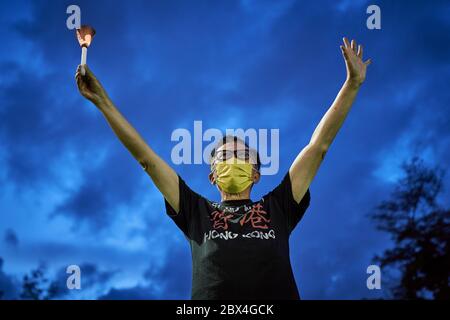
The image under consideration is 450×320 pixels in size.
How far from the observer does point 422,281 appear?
24594 mm

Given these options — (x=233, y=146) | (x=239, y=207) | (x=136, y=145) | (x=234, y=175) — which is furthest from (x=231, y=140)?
(x=136, y=145)

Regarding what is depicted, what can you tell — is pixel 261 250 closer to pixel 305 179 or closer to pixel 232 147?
pixel 305 179

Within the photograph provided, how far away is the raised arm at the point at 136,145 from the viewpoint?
475 centimetres

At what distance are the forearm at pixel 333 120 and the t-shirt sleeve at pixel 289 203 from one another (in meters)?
0.48

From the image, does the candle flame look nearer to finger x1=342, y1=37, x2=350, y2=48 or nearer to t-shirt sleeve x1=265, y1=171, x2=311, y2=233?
t-shirt sleeve x1=265, y1=171, x2=311, y2=233

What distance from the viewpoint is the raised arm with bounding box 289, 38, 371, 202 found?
5.01 metres

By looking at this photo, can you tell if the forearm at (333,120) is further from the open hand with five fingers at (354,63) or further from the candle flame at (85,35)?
the candle flame at (85,35)

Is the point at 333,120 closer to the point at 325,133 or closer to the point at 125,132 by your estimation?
the point at 325,133

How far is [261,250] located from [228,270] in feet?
1.06

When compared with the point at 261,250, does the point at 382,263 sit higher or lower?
higher

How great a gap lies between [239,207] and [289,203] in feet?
1.52

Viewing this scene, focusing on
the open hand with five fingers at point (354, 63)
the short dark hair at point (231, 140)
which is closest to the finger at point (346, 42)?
the open hand with five fingers at point (354, 63)
